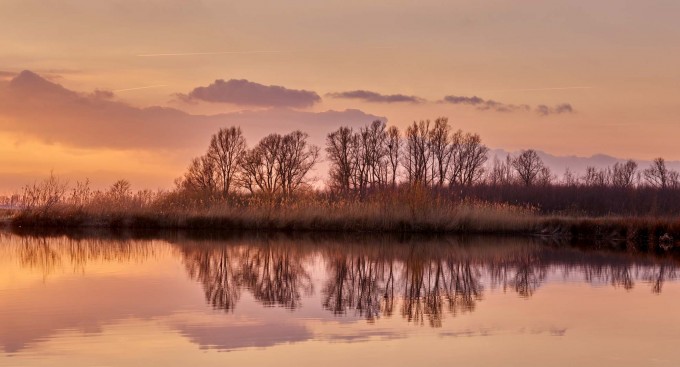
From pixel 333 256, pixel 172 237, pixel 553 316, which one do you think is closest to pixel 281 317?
pixel 553 316

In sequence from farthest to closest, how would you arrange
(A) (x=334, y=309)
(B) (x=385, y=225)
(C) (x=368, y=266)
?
1. (B) (x=385, y=225)
2. (C) (x=368, y=266)
3. (A) (x=334, y=309)

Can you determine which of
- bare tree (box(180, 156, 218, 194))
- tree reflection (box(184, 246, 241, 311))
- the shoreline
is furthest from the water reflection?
bare tree (box(180, 156, 218, 194))

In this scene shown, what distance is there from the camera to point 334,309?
10.6m

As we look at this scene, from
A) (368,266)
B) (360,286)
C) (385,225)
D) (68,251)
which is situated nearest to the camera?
(360,286)

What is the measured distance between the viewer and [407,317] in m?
10.0

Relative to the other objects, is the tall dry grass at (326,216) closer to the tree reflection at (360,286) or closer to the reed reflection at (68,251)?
the reed reflection at (68,251)

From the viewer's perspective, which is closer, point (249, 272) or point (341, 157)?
point (249, 272)

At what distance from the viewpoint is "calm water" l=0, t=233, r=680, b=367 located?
7.81 meters

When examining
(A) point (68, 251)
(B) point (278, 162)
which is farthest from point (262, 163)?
(A) point (68, 251)

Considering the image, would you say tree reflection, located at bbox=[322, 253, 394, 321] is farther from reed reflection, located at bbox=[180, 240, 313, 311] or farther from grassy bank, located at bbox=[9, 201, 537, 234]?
grassy bank, located at bbox=[9, 201, 537, 234]

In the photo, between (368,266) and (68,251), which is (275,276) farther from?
(68,251)

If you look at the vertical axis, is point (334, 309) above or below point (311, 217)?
below

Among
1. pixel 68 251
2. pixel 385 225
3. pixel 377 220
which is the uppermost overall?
pixel 377 220

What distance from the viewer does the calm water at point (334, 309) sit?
7809 mm
